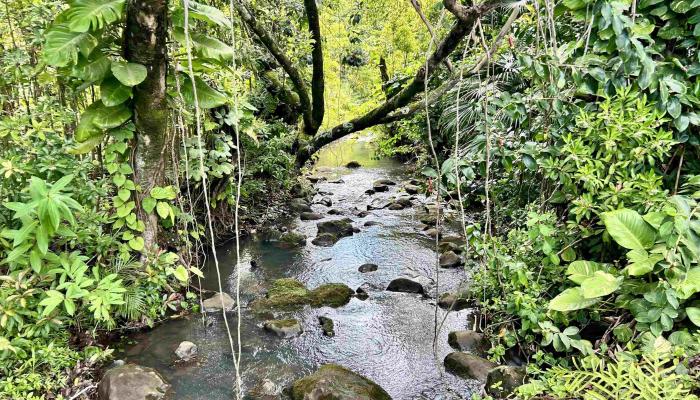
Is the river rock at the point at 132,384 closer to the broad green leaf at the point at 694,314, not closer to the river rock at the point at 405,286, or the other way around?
the river rock at the point at 405,286

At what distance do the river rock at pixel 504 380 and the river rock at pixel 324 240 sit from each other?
3.91 metres

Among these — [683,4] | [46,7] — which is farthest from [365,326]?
[46,7]

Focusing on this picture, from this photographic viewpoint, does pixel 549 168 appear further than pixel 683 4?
Yes

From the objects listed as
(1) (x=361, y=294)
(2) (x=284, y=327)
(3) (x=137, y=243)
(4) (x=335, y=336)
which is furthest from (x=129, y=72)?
(1) (x=361, y=294)

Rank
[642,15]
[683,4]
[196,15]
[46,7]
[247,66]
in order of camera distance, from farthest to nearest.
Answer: [247,66] → [46,7] → [196,15] → [642,15] → [683,4]

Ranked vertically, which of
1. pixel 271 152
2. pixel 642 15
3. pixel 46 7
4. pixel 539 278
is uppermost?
pixel 46 7

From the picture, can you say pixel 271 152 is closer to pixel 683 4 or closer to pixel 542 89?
pixel 542 89

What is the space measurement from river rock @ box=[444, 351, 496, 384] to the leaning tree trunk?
2722 millimetres

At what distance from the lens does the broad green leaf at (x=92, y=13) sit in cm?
286

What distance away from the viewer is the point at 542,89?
9.91 ft

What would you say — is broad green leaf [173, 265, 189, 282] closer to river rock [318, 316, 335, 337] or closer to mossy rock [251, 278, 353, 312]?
mossy rock [251, 278, 353, 312]

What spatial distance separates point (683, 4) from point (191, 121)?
413 cm

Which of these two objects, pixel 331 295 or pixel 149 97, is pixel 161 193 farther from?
pixel 331 295

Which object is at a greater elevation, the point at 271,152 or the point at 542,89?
the point at 542,89
